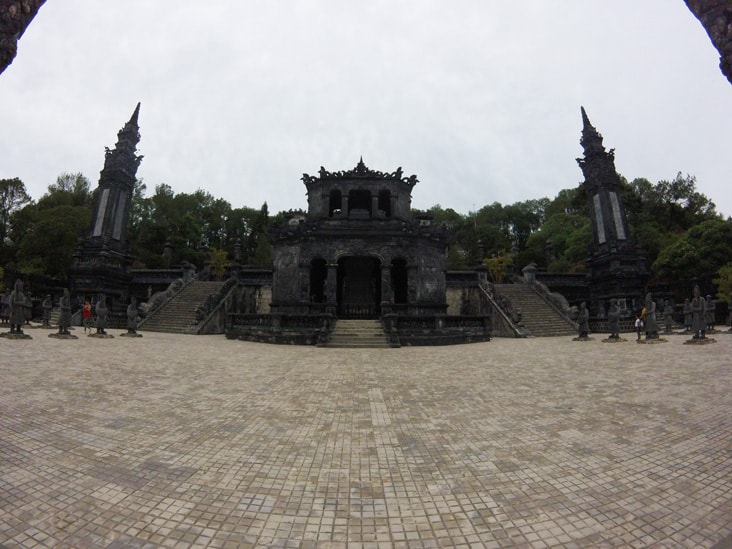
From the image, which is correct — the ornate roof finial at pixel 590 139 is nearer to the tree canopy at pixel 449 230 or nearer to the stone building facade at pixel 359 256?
the tree canopy at pixel 449 230

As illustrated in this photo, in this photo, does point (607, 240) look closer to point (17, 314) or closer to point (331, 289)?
point (331, 289)

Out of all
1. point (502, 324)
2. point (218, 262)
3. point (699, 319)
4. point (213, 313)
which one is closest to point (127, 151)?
point (218, 262)

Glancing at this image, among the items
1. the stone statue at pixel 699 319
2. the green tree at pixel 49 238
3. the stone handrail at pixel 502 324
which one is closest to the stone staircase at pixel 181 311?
the green tree at pixel 49 238

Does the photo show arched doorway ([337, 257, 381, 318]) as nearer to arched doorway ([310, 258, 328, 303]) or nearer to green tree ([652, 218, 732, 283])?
arched doorway ([310, 258, 328, 303])

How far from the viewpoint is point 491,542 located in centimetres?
266

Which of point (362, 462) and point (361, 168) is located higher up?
point (361, 168)

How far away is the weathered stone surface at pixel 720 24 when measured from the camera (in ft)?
11.0

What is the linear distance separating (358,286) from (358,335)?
25.9ft

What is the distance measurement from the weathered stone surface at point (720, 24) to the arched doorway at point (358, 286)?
21.0 m

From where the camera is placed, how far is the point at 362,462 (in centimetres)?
404

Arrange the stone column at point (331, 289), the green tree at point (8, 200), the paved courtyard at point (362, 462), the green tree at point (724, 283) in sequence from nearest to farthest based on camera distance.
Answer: the paved courtyard at point (362, 462) < the stone column at point (331, 289) < the green tree at point (724, 283) < the green tree at point (8, 200)

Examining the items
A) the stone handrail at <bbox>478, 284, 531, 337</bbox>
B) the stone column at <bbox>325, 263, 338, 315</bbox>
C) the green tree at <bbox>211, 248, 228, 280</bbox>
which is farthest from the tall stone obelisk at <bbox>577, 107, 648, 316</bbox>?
the green tree at <bbox>211, 248, 228, 280</bbox>

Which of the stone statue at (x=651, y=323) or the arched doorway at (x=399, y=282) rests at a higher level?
the arched doorway at (x=399, y=282)

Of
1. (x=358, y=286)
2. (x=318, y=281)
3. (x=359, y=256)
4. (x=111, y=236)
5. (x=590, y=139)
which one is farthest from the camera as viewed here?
(x=590, y=139)
